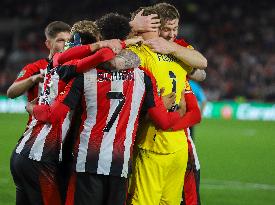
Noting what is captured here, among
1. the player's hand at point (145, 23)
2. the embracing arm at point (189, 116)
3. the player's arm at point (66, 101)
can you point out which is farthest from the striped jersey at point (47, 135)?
the embracing arm at point (189, 116)

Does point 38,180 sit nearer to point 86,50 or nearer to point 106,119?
point 106,119

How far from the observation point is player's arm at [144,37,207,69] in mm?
4711

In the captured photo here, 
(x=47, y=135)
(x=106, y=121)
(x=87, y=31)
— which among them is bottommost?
(x=47, y=135)

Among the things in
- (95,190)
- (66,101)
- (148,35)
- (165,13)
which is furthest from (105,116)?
(165,13)

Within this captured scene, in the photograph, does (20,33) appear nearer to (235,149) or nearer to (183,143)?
(235,149)

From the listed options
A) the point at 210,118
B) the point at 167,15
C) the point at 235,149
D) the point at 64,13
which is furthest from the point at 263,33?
the point at 167,15

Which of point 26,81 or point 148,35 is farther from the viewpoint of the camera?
point 26,81

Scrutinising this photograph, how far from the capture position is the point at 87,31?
454 cm

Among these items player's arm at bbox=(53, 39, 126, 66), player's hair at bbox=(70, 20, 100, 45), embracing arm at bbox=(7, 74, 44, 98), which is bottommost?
embracing arm at bbox=(7, 74, 44, 98)

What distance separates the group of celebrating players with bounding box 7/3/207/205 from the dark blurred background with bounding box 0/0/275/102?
17913 millimetres

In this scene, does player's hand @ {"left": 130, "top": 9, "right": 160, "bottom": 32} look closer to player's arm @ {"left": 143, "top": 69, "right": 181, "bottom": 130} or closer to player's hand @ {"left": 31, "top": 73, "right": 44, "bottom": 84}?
player's arm @ {"left": 143, "top": 69, "right": 181, "bottom": 130}

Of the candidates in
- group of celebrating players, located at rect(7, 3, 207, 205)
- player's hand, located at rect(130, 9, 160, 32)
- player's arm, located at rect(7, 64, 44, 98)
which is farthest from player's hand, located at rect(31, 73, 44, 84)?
player's hand, located at rect(130, 9, 160, 32)

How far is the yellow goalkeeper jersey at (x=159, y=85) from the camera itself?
4.77 m

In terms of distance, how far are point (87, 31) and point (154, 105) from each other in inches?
27.7
